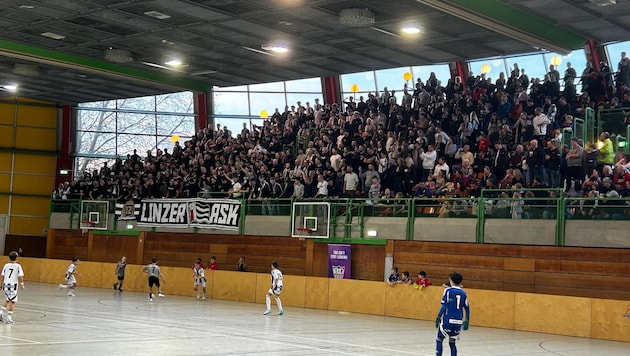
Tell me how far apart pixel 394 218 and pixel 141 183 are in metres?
17.4

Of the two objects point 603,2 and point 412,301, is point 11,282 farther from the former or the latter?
point 603,2

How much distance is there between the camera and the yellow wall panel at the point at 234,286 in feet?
122

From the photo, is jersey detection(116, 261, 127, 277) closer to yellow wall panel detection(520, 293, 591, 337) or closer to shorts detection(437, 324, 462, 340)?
yellow wall panel detection(520, 293, 591, 337)

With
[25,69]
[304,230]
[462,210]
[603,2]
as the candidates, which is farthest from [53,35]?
[603,2]

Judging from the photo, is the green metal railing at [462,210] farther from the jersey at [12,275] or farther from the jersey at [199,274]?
the jersey at [12,275]

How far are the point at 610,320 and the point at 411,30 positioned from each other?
1265 cm

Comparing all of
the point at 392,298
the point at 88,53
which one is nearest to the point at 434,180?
the point at 392,298

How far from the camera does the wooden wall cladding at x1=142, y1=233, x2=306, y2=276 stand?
3791 cm

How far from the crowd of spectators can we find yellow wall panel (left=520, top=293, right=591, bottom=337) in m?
2.99

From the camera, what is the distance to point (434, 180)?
31.9m

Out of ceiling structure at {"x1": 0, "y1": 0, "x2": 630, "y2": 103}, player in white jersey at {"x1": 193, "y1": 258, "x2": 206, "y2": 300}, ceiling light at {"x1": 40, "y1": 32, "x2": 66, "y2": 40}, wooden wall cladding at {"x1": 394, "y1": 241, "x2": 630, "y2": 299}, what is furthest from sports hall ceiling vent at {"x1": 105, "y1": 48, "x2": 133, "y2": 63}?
wooden wall cladding at {"x1": 394, "y1": 241, "x2": 630, "y2": 299}

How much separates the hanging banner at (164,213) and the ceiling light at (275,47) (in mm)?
9116

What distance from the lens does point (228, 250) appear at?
134 ft

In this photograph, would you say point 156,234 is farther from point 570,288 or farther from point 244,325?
point 570,288
